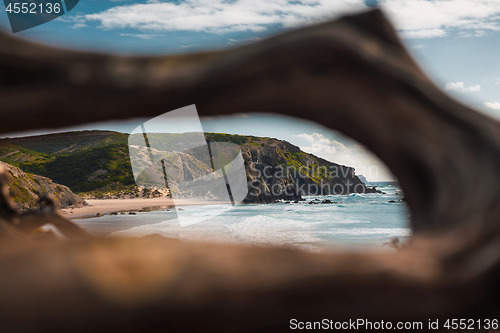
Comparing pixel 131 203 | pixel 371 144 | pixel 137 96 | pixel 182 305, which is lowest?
pixel 131 203

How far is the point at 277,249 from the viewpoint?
15.7 inches

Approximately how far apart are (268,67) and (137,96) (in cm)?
18

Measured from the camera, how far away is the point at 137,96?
0.40 meters

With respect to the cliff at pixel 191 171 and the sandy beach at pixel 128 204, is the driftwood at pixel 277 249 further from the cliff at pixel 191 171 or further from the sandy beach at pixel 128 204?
the sandy beach at pixel 128 204

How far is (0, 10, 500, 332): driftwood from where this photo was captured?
1.12 feet

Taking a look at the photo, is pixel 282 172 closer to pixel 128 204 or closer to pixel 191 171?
pixel 191 171

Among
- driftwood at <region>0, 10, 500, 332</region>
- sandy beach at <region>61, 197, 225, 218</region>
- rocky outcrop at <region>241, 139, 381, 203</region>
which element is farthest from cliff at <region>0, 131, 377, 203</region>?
driftwood at <region>0, 10, 500, 332</region>

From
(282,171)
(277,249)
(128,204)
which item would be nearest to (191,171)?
(128,204)

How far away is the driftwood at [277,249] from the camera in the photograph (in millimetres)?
342

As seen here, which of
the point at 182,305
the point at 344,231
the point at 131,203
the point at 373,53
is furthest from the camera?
the point at 131,203

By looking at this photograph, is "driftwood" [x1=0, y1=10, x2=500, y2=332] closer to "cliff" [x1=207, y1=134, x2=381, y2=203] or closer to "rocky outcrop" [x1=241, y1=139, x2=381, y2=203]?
"rocky outcrop" [x1=241, y1=139, x2=381, y2=203]

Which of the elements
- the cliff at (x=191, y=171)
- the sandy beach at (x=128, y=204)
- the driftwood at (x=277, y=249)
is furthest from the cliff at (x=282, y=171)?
the driftwood at (x=277, y=249)

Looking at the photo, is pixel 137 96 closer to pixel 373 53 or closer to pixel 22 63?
pixel 22 63

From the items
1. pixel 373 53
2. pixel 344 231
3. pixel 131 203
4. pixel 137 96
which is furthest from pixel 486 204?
pixel 131 203
